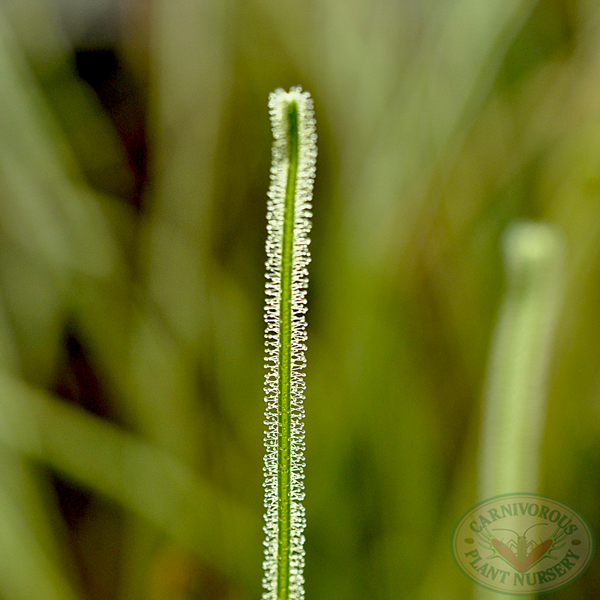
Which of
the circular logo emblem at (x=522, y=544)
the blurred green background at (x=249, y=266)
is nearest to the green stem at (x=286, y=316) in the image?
Result: the circular logo emblem at (x=522, y=544)

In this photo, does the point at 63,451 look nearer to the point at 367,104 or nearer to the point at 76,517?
the point at 76,517

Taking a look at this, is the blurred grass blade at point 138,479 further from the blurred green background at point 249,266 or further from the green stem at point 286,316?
the green stem at point 286,316

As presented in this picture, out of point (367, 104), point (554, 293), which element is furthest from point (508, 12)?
point (554, 293)

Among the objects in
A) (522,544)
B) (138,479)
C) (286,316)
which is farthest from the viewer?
(138,479)

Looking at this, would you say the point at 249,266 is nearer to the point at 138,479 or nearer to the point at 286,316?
the point at 138,479

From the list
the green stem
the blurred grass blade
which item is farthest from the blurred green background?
the green stem

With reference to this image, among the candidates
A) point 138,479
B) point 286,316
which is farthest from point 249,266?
point 286,316
